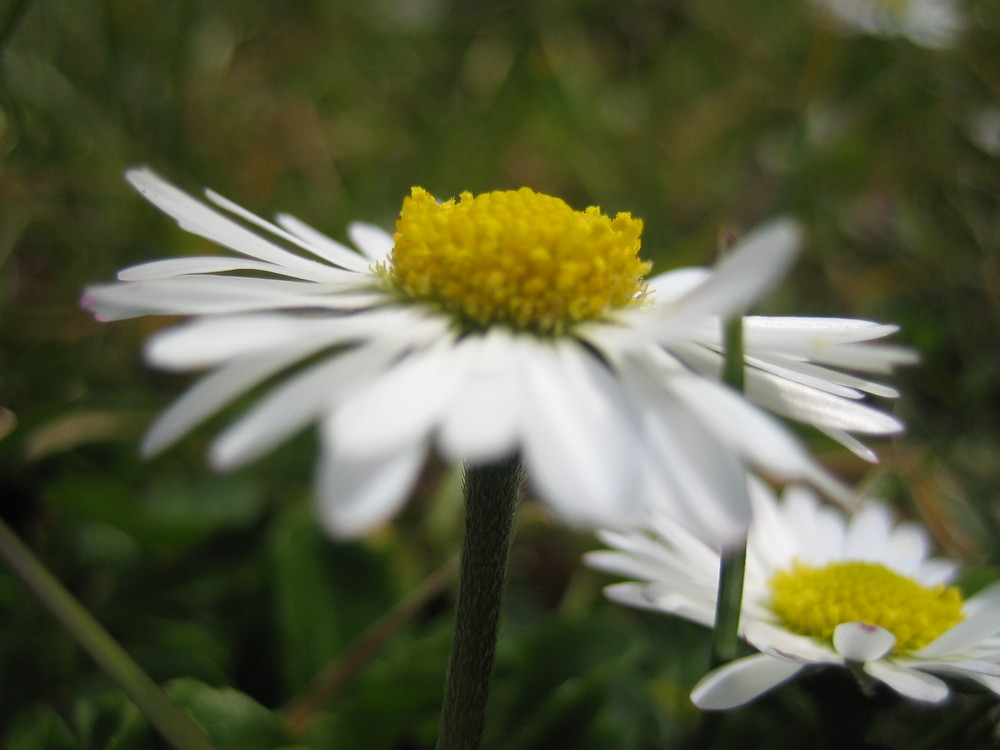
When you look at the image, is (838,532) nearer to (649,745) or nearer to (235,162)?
(649,745)

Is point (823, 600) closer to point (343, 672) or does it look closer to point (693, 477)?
point (693, 477)

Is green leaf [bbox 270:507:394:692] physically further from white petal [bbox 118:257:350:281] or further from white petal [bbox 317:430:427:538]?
white petal [bbox 317:430:427:538]

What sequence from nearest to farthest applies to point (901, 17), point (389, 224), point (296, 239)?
1. point (296, 239)
2. point (389, 224)
3. point (901, 17)

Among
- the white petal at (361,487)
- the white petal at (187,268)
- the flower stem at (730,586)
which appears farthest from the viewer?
the white petal at (187,268)

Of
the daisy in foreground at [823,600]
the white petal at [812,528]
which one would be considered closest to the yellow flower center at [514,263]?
the daisy in foreground at [823,600]

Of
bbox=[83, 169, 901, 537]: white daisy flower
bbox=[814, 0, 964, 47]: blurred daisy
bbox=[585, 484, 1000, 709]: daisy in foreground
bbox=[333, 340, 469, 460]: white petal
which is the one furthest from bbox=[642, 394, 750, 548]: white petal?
bbox=[814, 0, 964, 47]: blurred daisy

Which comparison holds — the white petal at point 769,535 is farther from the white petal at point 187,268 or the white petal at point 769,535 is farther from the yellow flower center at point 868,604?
the white petal at point 187,268

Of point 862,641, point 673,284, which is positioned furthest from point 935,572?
point 673,284
